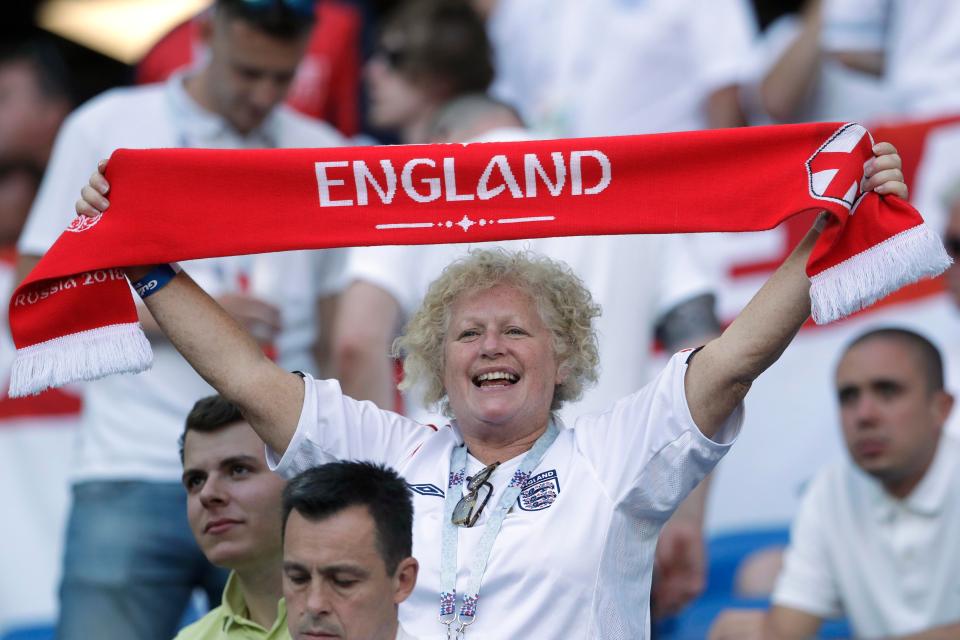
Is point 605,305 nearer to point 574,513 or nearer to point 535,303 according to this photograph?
point 535,303

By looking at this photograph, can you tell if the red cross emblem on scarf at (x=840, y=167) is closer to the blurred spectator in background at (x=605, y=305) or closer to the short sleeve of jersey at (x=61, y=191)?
the blurred spectator in background at (x=605, y=305)

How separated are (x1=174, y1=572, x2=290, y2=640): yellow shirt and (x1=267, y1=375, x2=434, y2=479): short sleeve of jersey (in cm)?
36

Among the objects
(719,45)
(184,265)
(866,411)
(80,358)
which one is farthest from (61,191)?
(719,45)

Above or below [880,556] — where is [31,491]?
above

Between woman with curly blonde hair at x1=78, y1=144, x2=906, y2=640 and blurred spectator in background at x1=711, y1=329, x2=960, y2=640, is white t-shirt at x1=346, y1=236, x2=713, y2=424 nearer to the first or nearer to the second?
blurred spectator in background at x1=711, y1=329, x2=960, y2=640

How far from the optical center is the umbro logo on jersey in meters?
3.59

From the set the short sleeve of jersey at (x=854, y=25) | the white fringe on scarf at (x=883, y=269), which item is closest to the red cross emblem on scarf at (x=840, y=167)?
the white fringe on scarf at (x=883, y=269)

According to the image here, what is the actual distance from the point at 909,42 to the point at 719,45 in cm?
82

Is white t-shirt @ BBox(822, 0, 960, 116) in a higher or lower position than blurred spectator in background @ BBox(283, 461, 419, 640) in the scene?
higher

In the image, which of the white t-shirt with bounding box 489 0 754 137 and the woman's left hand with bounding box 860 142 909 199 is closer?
the woman's left hand with bounding box 860 142 909 199

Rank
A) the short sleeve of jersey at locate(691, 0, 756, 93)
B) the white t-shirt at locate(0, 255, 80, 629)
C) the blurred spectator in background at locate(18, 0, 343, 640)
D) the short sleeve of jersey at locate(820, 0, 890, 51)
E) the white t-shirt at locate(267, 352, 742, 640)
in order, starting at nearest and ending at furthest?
the white t-shirt at locate(267, 352, 742, 640)
the blurred spectator in background at locate(18, 0, 343, 640)
the white t-shirt at locate(0, 255, 80, 629)
the short sleeve of jersey at locate(691, 0, 756, 93)
the short sleeve of jersey at locate(820, 0, 890, 51)

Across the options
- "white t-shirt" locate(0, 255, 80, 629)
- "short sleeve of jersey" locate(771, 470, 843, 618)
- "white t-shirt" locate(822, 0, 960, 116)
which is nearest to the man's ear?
"short sleeve of jersey" locate(771, 470, 843, 618)

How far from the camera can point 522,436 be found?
3668 millimetres

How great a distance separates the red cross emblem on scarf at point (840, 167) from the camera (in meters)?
3.51
